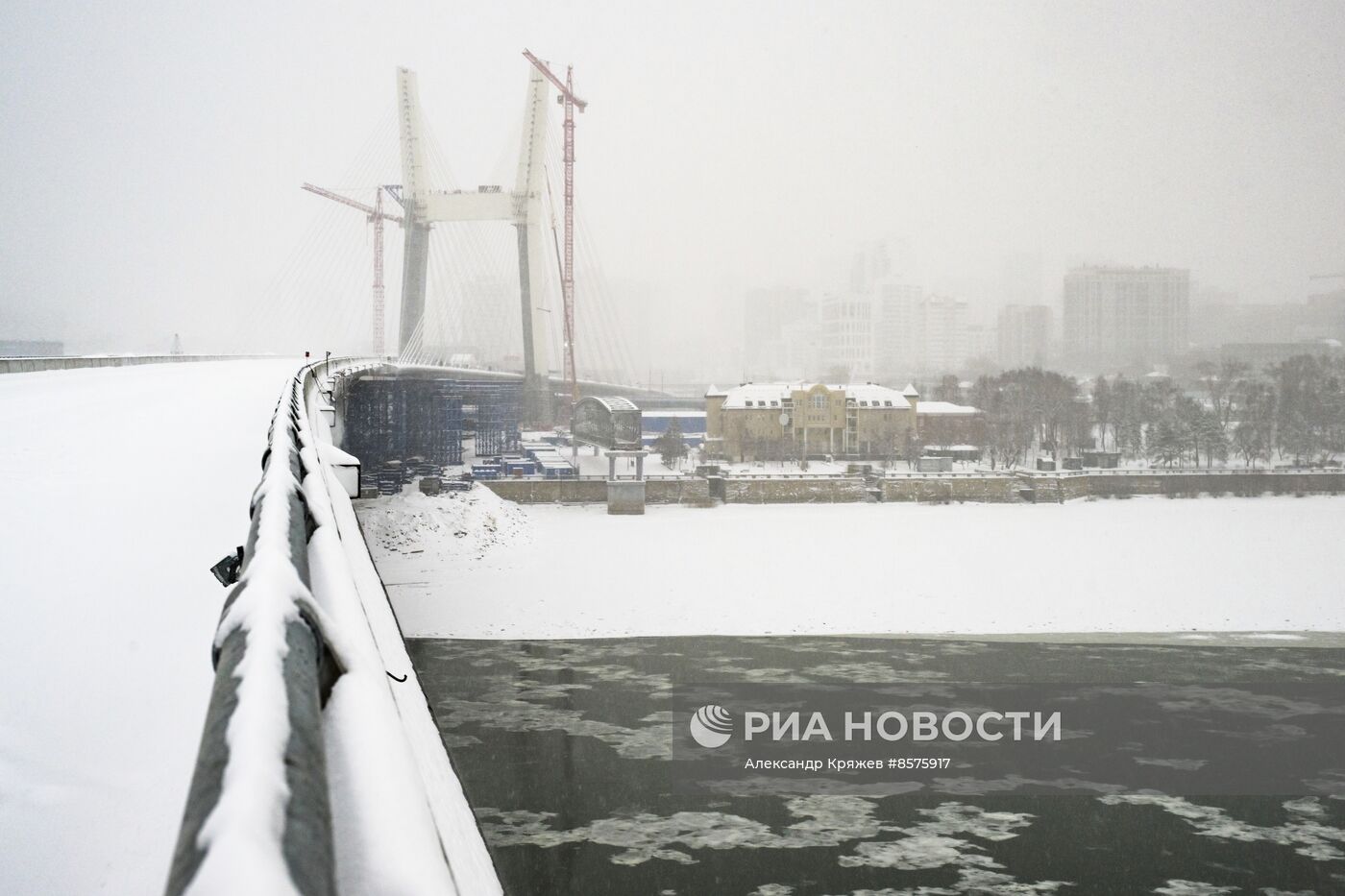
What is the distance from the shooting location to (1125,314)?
338ft

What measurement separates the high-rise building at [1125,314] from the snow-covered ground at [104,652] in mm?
105756

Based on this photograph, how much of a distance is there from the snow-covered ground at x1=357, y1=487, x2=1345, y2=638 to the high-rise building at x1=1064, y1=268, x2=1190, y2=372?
220 feet

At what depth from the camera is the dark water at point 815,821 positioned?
A: 10.0 metres

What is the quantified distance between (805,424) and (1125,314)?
65.8m

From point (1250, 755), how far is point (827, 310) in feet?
299

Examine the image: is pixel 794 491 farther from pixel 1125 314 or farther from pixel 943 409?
pixel 1125 314

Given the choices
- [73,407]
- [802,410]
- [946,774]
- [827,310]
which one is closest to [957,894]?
[946,774]

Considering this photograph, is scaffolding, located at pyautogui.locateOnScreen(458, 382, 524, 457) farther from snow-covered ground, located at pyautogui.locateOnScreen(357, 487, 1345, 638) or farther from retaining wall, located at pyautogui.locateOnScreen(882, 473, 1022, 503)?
retaining wall, located at pyautogui.locateOnScreen(882, 473, 1022, 503)

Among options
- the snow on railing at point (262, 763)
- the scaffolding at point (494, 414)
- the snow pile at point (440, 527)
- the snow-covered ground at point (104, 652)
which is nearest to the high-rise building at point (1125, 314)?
the scaffolding at point (494, 414)

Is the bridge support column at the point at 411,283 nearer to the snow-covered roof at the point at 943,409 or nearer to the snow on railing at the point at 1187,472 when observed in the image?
the snow-covered roof at the point at 943,409

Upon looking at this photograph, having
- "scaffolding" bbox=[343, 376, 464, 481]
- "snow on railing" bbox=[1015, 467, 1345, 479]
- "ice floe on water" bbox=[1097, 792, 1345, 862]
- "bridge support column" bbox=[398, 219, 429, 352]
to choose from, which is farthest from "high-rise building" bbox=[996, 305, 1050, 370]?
"ice floe on water" bbox=[1097, 792, 1345, 862]

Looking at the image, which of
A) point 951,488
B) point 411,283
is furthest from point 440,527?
point 951,488

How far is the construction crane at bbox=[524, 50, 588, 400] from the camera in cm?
5725

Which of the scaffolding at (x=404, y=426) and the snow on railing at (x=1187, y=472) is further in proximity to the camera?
the snow on railing at (x=1187, y=472)
